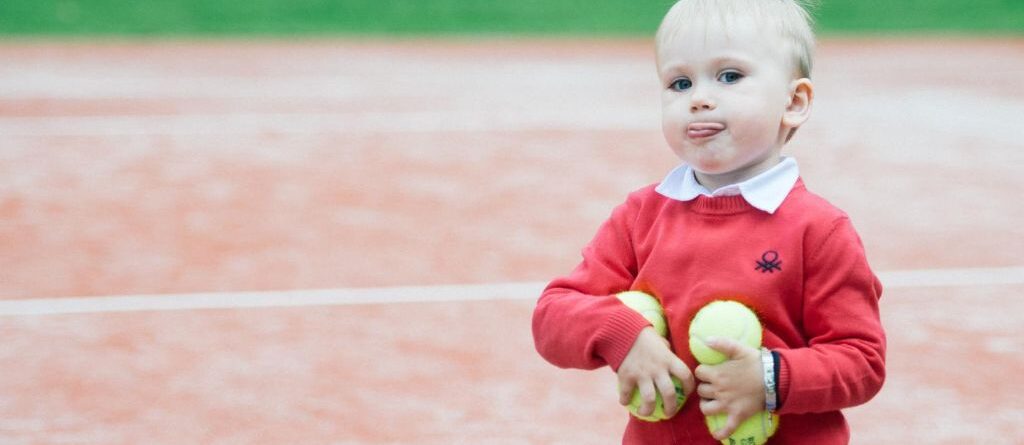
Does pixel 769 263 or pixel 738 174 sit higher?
pixel 738 174

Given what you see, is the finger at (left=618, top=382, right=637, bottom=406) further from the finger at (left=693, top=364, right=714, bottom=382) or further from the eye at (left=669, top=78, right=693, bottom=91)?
the eye at (left=669, top=78, right=693, bottom=91)

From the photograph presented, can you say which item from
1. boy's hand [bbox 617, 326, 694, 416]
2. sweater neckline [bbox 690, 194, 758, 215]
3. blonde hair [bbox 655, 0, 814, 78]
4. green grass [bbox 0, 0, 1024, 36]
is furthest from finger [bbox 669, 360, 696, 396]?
green grass [bbox 0, 0, 1024, 36]

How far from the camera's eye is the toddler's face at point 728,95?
202 centimetres

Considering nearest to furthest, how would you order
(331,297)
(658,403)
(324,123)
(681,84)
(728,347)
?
(728,347) < (658,403) < (681,84) < (331,297) < (324,123)

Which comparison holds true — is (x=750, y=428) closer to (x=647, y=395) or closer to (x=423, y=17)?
(x=647, y=395)

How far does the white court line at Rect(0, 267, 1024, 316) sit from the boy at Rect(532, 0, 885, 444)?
7.11 feet

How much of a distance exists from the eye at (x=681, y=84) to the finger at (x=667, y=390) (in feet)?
1.46

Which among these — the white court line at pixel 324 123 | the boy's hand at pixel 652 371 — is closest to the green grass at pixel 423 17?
the white court line at pixel 324 123

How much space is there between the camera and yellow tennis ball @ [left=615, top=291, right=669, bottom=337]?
80.9 inches

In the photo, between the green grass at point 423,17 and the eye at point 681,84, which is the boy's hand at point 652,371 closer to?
the eye at point 681,84

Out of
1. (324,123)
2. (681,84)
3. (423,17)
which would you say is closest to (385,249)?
(681,84)

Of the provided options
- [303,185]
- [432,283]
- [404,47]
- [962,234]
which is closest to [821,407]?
[432,283]

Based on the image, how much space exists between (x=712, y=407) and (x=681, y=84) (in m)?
0.50

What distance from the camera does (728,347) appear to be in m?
1.90
